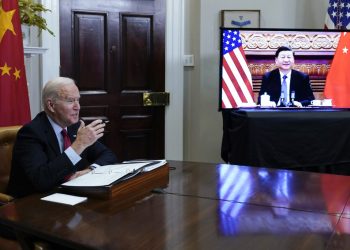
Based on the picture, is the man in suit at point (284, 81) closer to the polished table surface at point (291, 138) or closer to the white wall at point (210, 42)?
the polished table surface at point (291, 138)

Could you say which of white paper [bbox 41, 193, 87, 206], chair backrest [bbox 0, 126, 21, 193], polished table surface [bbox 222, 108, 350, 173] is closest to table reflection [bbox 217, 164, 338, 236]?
white paper [bbox 41, 193, 87, 206]

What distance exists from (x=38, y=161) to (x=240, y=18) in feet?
8.94

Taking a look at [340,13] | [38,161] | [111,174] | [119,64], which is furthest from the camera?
[119,64]

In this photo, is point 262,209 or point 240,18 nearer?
point 262,209

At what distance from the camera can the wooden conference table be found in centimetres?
117

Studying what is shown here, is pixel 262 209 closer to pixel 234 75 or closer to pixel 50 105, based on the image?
pixel 50 105

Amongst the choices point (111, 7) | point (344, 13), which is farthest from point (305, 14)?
point (111, 7)

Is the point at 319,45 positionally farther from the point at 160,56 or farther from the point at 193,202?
the point at 193,202

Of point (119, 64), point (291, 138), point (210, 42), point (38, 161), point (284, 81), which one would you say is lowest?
point (291, 138)

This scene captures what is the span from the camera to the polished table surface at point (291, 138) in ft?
11.1

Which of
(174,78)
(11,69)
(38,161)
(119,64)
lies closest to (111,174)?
(38,161)

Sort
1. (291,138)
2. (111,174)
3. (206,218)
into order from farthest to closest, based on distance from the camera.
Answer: (291,138) < (111,174) < (206,218)

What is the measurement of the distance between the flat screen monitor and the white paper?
7.51 ft

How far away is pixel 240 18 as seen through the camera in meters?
4.07
